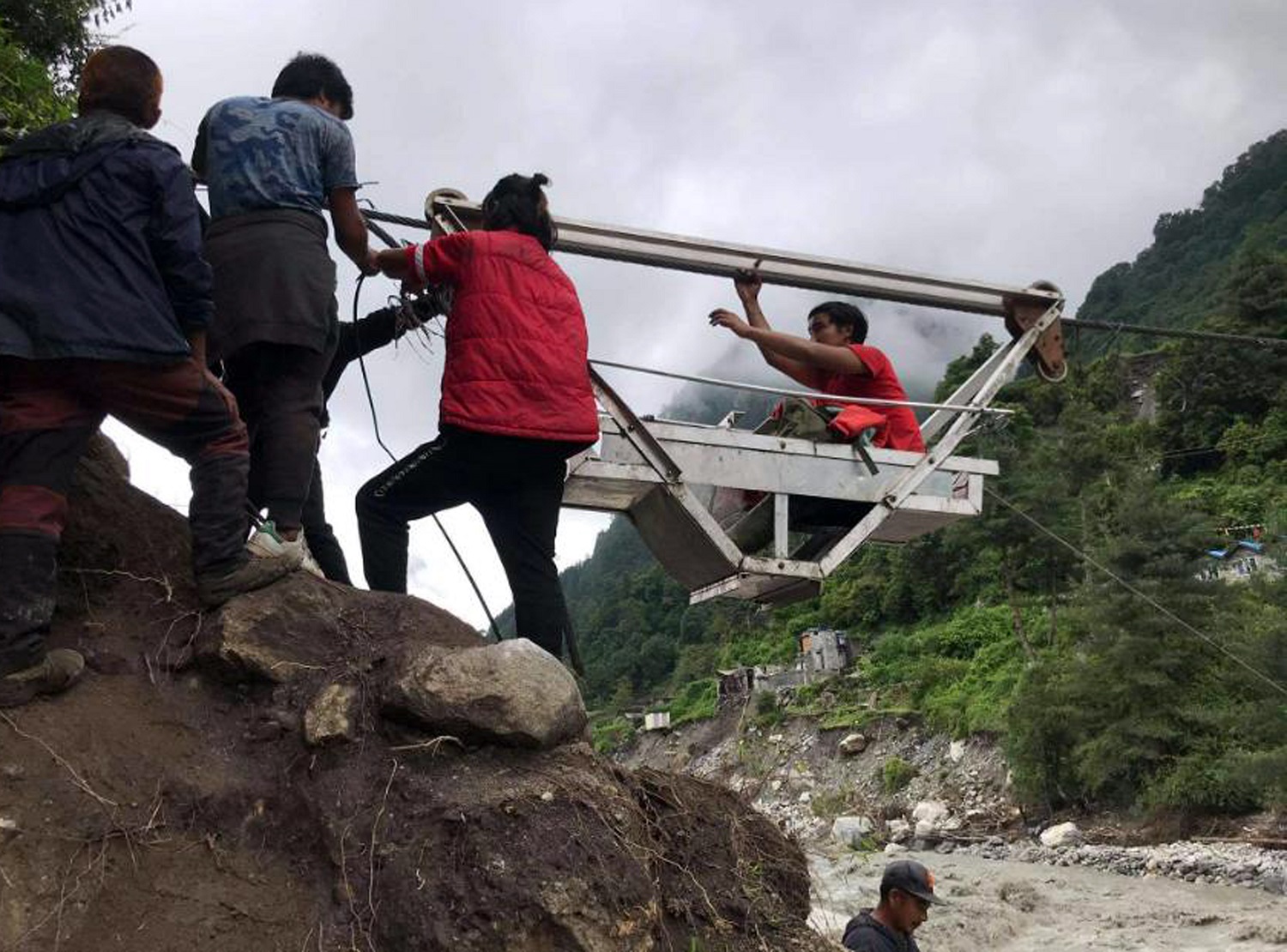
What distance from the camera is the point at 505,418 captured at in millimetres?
4203

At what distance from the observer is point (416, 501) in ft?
14.8

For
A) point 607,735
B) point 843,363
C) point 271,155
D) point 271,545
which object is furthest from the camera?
point 607,735

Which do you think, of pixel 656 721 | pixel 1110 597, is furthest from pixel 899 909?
pixel 656 721

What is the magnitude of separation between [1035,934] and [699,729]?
111 ft

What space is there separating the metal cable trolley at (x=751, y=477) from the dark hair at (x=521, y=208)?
448mm

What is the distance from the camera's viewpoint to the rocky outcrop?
2.99 metres

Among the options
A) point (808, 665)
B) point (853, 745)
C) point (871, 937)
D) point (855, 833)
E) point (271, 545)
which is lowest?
point (853, 745)

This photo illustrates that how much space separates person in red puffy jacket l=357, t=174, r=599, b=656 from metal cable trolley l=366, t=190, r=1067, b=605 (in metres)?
0.62

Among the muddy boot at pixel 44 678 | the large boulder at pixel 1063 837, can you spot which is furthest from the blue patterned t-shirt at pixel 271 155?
the large boulder at pixel 1063 837

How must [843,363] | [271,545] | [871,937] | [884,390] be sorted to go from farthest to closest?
[884,390] < [843,363] < [871,937] < [271,545]

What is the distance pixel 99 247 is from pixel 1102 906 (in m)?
A: 22.6

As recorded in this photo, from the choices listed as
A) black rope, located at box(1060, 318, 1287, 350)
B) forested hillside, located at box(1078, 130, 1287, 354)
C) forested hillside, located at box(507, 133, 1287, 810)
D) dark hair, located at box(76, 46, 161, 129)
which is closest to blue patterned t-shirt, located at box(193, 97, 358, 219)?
dark hair, located at box(76, 46, 161, 129)

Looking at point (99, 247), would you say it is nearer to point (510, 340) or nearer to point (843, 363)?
point (510, 340)

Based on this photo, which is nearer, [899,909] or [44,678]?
[44,678]
